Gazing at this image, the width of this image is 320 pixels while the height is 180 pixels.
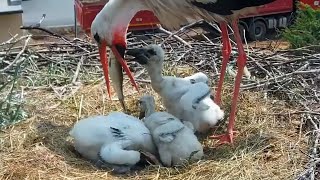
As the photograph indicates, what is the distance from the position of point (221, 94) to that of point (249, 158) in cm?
92

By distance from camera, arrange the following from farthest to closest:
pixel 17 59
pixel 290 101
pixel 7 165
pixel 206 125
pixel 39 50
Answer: pixel 39 50 < pixel 17 59 < pixel 290 101 < pixel 206 125 < pixel 7 165

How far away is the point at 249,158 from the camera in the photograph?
3.31 meters

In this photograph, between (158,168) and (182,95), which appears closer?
(158,168)

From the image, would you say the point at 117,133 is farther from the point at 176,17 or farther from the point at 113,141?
the point at 176,17

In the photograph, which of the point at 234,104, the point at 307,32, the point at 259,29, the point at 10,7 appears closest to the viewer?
the point at 234,104

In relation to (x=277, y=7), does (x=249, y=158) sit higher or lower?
higher

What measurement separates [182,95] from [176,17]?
46cm

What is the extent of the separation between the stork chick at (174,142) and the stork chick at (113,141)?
0.07 metres

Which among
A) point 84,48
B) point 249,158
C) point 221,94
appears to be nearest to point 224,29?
point 221,94

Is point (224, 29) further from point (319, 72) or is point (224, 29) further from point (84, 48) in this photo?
point (84, 48)

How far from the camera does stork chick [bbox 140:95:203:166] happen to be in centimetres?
327

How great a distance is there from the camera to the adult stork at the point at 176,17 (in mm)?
3629

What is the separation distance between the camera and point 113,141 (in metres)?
3.29

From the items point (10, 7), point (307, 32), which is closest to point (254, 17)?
point (10, 7)
